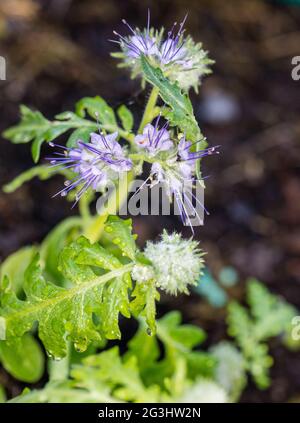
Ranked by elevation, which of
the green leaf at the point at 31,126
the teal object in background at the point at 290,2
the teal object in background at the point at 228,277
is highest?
the teal object in background at the point at 290,2

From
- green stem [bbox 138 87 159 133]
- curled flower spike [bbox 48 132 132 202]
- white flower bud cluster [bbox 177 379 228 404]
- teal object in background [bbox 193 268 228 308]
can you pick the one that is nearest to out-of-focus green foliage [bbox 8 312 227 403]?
white flower bud cluster [bbox 177 379 228 404]

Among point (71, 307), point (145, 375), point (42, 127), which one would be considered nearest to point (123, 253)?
point (71, 307)

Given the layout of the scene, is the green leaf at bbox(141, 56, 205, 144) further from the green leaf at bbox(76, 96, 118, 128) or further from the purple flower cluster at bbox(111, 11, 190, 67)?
the green leaf at bbox(76, 96, 118, 128)

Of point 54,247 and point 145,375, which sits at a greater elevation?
point 54,247

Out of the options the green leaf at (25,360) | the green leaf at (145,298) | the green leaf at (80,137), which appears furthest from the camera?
the green leaf at (25,360)

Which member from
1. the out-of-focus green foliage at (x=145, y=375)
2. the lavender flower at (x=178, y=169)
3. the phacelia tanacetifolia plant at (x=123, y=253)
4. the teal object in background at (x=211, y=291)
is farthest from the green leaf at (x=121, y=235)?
the teal object in background at (x=211, y=291)

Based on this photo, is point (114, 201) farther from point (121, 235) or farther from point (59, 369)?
point (59, 369)

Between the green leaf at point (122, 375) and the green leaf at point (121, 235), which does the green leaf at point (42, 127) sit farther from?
the green leaf at point (122, 375)
